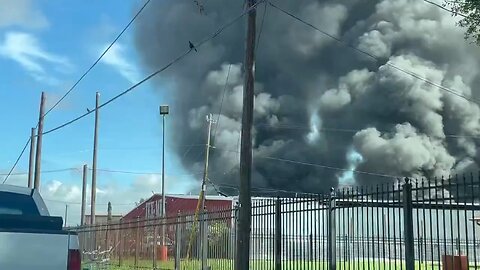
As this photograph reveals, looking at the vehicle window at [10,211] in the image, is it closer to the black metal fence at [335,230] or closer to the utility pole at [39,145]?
the black metal fence at [335,230]

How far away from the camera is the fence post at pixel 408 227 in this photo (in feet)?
26.5

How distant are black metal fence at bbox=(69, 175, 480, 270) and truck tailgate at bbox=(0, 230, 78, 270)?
4.54m

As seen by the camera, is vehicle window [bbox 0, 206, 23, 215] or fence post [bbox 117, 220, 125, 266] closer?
vehicle window [bbox 0, 206, 23, 215]

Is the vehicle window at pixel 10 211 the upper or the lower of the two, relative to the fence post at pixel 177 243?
upper

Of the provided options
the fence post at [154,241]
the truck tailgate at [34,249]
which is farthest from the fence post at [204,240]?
the truck tailgate at [34,249]

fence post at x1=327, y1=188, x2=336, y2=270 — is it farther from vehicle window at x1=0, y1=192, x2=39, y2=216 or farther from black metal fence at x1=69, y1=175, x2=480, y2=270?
vehicle window at x1=0, y1=192, x2=39, y2=216

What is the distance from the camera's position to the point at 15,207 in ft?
22.4

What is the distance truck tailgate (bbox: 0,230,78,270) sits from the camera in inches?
188

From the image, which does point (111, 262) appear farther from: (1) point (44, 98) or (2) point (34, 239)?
(2) point (34, 239)

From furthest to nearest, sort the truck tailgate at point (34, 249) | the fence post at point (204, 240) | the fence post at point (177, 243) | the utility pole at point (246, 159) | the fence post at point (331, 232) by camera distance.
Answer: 1. the fence post at point (177, 243)
2. the fence post at point (204, 240)
3. the utility pole at point (246, 159)
4. the fence post at point (331, 232)
5. the truck tailgate at point (34, 249)

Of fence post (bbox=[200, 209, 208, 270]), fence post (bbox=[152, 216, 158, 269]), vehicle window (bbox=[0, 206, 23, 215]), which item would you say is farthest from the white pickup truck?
fence post (bbox=[152, 216, 158, 269])

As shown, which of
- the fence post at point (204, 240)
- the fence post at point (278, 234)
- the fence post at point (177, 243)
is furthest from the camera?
the fence post at point (177, 243)

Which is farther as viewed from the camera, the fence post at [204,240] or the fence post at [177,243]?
the fence post at [177,243]

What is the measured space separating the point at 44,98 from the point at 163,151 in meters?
7.49
